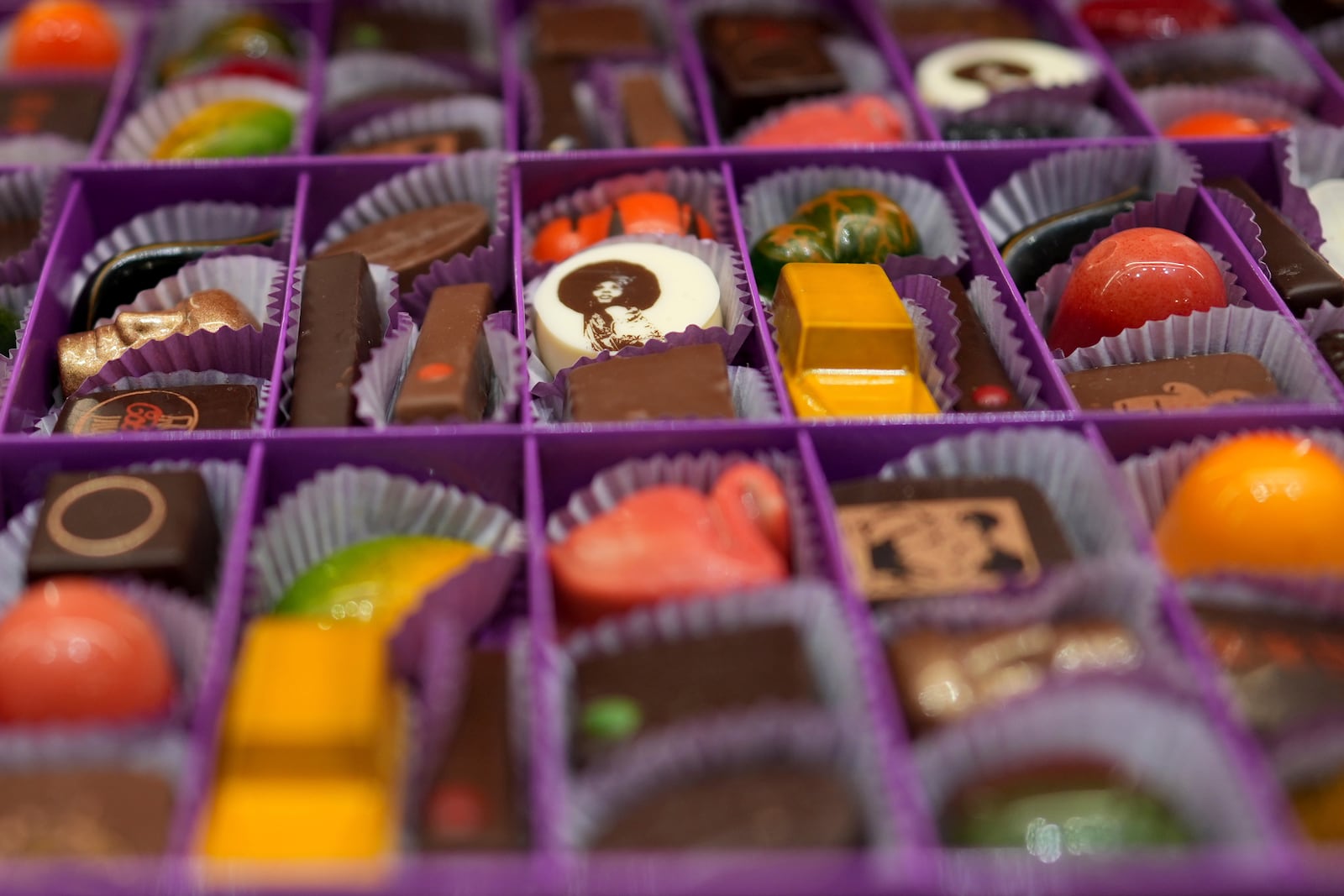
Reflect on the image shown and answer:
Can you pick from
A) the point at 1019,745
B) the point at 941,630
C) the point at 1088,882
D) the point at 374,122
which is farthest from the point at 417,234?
the point at 1088,882

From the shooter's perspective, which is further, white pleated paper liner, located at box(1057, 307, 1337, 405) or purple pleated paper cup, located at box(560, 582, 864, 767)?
white pleated paper liner, located at box(1057, 307, 1337, 405)

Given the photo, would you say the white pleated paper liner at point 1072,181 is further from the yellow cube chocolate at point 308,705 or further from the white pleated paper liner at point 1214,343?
the yellow cube chocolate at point 308,705

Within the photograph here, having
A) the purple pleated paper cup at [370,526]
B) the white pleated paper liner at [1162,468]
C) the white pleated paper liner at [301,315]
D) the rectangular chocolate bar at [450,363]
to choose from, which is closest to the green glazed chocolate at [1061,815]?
the white pleated paper liner at [1162,468]

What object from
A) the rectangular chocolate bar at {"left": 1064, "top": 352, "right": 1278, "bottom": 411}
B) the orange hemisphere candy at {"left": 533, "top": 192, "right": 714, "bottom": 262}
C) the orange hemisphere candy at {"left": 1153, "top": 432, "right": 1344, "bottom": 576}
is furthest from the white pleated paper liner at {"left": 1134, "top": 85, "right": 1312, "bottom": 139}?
the orange hemisphere candy at {"left": 1153, "top": 432, "right": 1344, "bottom": 576}

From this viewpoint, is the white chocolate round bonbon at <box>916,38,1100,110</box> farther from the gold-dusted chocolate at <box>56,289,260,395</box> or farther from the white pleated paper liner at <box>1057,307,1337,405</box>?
the gold-dusted chocolate at <box>56,289,260,395</box>

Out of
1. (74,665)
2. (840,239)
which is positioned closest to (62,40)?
(840,239)

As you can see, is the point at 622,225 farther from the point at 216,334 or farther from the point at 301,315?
the point at 216,334
